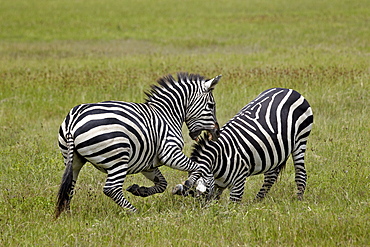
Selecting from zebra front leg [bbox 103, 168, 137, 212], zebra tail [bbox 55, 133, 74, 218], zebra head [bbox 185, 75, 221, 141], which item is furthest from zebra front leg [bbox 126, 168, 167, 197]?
zebra tail [bbox 55, 133, 74, 218]

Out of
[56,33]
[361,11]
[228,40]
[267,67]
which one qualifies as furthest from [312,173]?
[361,11]

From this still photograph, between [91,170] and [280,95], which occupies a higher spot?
[280,95]

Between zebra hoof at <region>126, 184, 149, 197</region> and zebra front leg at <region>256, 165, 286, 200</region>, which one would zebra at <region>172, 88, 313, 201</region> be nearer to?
zebra front leg at <region>256, 165, 286, 200</region>

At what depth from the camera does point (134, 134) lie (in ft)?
19.4

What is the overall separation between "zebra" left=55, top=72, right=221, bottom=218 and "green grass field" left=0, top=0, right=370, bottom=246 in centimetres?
50

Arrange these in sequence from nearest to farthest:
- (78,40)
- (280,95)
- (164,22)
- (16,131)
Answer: (280,95) < (16,131) < (78,40) < (164,22)

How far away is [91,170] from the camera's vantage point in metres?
8.48

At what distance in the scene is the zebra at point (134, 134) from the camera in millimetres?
5664

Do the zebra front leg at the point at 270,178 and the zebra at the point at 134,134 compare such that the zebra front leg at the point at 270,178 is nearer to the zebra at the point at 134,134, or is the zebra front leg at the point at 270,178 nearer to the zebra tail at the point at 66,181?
the zebra at the point at 134,134

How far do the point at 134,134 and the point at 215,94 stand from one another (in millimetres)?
8105

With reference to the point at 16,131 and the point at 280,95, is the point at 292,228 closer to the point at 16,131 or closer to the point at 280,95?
the point at 280,95

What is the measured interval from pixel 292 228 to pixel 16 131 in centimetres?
798

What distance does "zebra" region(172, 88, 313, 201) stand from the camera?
252 inches

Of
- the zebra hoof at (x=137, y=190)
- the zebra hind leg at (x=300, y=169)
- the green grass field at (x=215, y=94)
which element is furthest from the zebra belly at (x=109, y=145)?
the zebra hind leg at (x=300, y=169)
